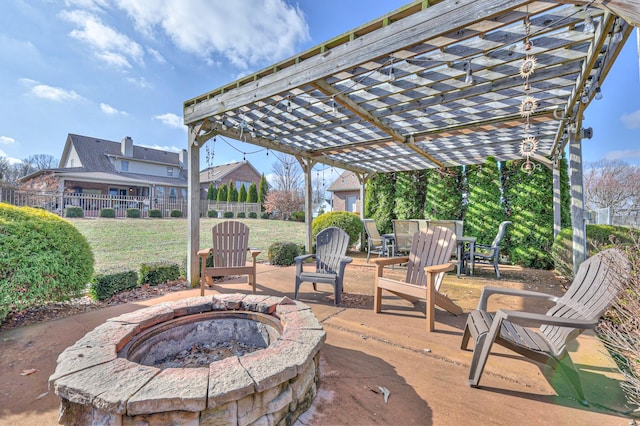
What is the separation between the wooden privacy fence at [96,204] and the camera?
887 centimetres

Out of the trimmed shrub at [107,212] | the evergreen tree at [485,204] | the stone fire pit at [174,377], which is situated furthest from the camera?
the trimmed shrub at [107,212]

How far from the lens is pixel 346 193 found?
18.8 m

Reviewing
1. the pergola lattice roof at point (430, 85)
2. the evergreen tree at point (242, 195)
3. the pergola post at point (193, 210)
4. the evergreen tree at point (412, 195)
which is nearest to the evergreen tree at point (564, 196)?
the pergola lattice roof at point (430, 85)

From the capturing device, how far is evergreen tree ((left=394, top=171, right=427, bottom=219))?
8305 millimetres

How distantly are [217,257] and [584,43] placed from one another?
4.86 meters

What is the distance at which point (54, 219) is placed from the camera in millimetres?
3279

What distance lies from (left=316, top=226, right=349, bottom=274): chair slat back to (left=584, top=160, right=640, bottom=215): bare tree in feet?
68.8

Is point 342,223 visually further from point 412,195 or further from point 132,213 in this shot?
A: point 132,213

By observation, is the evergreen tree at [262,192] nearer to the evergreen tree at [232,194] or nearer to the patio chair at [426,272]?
the evergreen tree at [232,194]

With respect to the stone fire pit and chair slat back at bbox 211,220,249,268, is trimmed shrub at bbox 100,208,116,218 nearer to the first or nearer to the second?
chair slat back at bbox 211,220,249,268

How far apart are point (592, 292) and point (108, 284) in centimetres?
516

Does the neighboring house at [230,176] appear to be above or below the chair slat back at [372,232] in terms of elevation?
above

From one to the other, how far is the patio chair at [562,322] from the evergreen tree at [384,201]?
644 cm

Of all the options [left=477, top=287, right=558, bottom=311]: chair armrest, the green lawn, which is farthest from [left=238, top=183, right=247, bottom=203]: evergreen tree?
[left=477, top=287, right=558, bottom=311]: chair armrest
